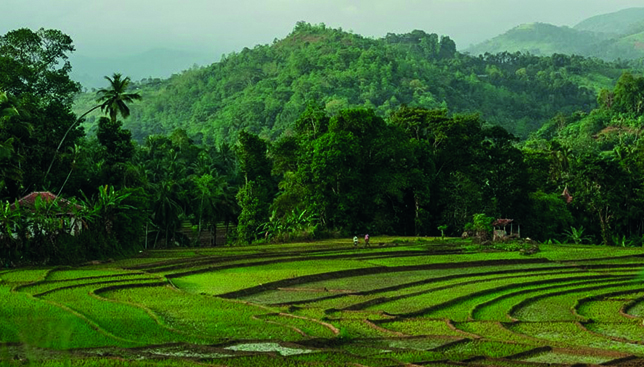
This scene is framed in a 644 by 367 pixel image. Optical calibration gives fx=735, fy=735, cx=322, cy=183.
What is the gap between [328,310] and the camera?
21.4 meters

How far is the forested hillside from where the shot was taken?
143 meters

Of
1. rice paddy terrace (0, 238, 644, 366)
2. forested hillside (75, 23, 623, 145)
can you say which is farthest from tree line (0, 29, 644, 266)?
forested hillside (75, 23, 623, 145)

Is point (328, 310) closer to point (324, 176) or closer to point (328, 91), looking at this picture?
point (324, 176)

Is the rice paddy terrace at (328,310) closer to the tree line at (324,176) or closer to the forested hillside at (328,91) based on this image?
Answer: the tree line at (324,176)

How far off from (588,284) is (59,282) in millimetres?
20040

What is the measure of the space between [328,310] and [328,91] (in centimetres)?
13448

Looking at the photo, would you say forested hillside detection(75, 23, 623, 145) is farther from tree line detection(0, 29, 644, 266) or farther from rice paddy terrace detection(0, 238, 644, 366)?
rice paddy terrace detection(0, 238, 644, 366)

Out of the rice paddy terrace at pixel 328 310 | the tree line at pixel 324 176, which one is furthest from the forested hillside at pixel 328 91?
the rice paddy terrace at pixel 328 310

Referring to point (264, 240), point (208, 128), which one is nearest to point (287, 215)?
point (264, 240)

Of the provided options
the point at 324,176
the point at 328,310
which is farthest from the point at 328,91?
the point at 328,310

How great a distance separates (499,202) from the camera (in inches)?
2250

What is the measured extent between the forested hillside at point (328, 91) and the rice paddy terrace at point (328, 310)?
95.6 m

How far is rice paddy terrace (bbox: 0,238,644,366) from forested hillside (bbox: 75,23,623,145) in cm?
9561

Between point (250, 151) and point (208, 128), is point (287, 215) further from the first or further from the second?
point (208, 128)
